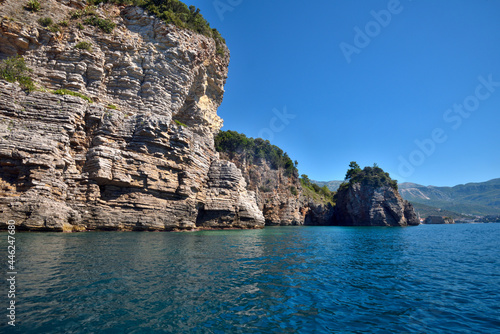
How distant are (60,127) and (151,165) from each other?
9.42 meters

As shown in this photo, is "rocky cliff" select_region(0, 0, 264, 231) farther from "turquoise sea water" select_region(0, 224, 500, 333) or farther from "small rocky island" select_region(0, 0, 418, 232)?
"turquoise sea water" select_region(0, 224, 500, 333)

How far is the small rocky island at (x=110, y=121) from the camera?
21.3 meters

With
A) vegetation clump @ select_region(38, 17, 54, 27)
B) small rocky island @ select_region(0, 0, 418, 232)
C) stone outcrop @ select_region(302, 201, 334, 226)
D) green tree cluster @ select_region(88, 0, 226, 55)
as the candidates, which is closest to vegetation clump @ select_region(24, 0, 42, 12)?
small rocky island @ select_region(0, 0, 418, 232)

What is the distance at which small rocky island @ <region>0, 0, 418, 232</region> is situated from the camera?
69.9 ft

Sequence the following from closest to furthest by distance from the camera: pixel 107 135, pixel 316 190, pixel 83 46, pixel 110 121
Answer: pixel 107 135 → pixel 110 121 → pixel 83 46 → pixel 316 190

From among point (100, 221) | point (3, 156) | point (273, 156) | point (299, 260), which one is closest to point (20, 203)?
point (3, 156)

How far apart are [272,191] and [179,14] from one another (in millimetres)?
43725

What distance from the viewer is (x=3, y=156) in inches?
778

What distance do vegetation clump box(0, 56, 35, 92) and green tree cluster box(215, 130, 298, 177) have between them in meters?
36.5

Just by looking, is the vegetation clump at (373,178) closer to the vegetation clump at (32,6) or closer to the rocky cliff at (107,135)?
the rocky cliff at (107,135)

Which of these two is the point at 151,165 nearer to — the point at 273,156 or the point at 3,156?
the point at 3,156

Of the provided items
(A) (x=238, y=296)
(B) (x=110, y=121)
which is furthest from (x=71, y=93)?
(A) (x=238, y=296)

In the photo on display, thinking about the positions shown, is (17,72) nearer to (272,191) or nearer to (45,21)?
(45,21)

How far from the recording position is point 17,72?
81.5 ft
